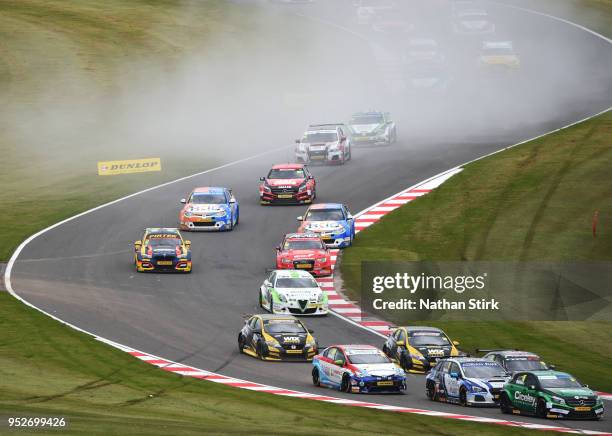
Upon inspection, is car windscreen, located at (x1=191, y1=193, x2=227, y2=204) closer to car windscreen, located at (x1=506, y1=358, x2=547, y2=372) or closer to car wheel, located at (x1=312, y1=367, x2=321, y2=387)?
car wheel, located at (x1=312, y1=367, x2=321, y2=387)

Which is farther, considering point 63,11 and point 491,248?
point 63,11

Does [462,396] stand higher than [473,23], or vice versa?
[473,23]

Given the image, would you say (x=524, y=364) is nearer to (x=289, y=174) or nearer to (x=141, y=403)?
(x=141, y=403)

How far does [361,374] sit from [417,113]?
4892 centimetres

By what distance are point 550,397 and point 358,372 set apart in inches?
210

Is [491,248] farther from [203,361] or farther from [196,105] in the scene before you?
[196,105]

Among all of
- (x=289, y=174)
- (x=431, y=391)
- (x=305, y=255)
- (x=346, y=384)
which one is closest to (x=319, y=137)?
(x=289, y=174)

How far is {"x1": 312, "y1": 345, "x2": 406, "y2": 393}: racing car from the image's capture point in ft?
104

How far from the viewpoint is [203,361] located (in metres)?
34.7

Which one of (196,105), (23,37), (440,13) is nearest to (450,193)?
(196,105)

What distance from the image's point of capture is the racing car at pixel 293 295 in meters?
41.2

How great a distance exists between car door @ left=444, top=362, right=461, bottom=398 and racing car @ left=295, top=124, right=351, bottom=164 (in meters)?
31.7

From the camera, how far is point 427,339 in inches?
1395

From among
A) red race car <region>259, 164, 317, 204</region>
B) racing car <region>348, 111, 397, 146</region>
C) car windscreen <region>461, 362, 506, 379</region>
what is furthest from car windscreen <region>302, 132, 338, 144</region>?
car windscreen <region>461, 362, 506, 379</region>
